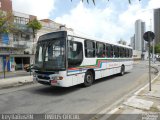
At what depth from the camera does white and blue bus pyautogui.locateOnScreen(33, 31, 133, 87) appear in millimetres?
7773

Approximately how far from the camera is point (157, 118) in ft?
15.8

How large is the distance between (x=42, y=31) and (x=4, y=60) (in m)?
10.3

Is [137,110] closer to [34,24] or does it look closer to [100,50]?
[100,50]

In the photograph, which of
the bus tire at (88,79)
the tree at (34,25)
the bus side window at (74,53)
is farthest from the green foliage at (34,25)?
the bus side window at (74,53)

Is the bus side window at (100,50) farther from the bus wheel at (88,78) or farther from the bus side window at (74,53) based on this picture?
the bus side window at (74,53)

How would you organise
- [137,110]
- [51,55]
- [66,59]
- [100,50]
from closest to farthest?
[137,110] < [66,59] < [51,55] < [100,50]

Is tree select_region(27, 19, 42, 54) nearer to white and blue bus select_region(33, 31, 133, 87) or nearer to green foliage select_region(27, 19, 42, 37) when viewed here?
green foliage select_region(27, 19, 42, 37)

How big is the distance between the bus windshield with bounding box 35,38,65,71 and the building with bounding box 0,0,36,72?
22849 mm

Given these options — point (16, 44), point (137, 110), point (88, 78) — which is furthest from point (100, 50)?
point (16, 44)

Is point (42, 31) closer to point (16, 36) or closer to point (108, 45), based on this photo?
point (16, 36)

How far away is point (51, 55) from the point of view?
8.22 metres

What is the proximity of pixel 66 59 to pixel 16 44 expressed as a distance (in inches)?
1037

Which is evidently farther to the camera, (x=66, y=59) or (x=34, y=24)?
(x=34, y=24)

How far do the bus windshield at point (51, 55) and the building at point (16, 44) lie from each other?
22849 millimetres
